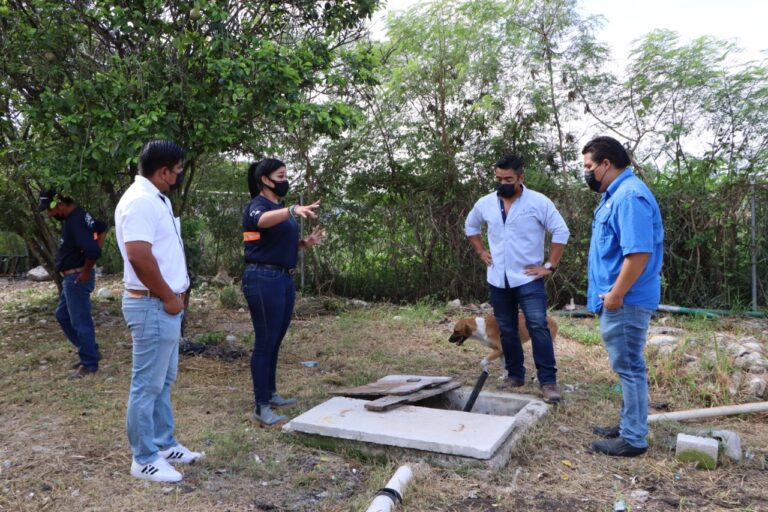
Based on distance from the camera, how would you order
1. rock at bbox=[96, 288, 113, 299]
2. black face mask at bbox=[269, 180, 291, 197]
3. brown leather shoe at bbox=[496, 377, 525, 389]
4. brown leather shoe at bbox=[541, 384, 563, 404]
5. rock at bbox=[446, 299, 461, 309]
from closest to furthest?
black face mask at bbox=[269, 180, 291, 197] < brown leather shoe at bbox=[541, 384, 563, 404] < brown leather shoe at bbox=[496, 377, 525, 389] < rock at bbox=[446, 299, 461, 309] < rock at bbox=[96, 288, 113, 299]

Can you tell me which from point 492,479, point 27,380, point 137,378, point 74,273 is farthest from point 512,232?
point 27,380

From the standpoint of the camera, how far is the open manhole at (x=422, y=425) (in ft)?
10.8

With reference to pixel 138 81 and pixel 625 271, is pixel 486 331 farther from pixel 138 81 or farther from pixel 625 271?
pixel 138 81

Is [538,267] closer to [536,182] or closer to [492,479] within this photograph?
[492,479]

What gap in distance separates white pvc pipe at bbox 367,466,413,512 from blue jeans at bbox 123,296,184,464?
4.02 feet

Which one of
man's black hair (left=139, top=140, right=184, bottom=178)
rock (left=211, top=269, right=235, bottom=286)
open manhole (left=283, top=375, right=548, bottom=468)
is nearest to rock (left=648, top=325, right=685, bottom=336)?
open manhole (left=283, top=375, right=548, bottom=468)

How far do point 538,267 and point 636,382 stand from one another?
1341 mm

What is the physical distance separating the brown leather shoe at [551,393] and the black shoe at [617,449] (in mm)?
782

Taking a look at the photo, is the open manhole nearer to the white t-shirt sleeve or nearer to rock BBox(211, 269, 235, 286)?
the white t-shirt sleeve

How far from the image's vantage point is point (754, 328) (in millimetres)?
6680

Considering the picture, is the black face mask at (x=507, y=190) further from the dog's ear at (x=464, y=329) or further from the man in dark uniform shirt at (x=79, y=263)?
the man in dark uniform shirt at (x=79, y=263)

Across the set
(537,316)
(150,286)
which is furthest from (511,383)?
(150,286)

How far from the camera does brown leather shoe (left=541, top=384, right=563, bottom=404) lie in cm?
434

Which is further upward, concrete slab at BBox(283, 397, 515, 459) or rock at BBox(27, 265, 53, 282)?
rock at BBox(27, 265, 53, 282)
